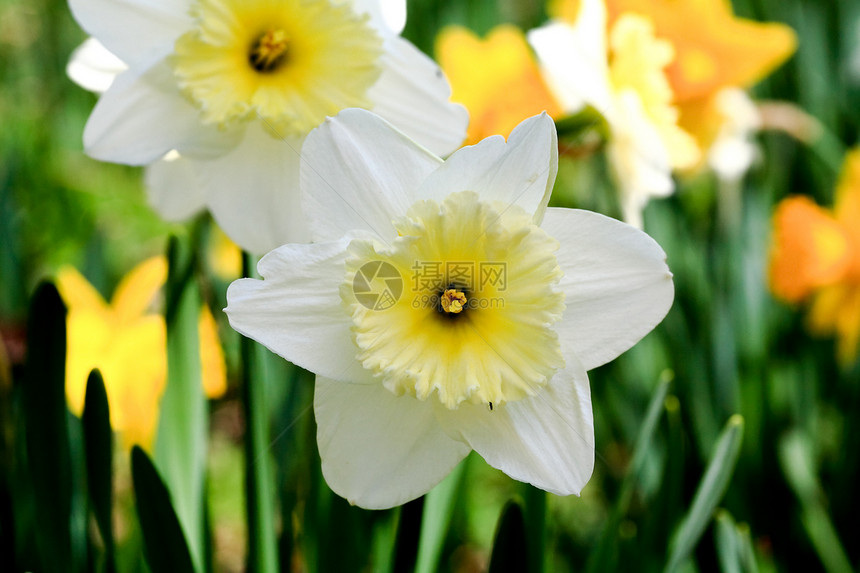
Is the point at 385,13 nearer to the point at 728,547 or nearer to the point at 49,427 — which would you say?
the point at 49,427

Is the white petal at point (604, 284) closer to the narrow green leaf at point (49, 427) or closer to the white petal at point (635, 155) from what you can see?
the white petal at point (635, 155)

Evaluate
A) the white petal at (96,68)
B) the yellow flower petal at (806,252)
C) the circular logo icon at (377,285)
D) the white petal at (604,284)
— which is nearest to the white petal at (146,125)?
the white petal at (96,68)

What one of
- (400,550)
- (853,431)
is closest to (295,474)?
(400,550)

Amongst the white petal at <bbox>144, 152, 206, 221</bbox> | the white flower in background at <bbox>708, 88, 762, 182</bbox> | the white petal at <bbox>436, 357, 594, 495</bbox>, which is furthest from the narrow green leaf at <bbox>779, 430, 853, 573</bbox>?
the white petal at <bbox>144, 152, 206, 221</bbox>

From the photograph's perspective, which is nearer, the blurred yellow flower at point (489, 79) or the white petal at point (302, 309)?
the white petal at point (302, 309)

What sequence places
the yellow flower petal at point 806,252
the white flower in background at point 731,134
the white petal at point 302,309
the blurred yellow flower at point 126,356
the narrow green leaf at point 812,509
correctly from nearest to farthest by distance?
the white petal at point 302,309, the blurred yellow flower at point 126,356, the narrow green leaf at point 812,509, the yellow flower petal at point 806,252, the white flower in background at point 731,134

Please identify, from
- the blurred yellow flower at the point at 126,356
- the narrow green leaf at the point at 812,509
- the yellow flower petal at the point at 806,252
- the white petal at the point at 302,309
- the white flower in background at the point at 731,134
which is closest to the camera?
the white petal at the point at 302,309

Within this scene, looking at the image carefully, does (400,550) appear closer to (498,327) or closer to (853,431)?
(498,327)

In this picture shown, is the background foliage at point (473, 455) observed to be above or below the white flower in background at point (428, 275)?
below

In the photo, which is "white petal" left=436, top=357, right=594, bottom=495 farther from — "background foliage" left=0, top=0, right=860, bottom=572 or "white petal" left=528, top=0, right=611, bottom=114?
"white petal" left=528, top=0, right=611, bottom=114
